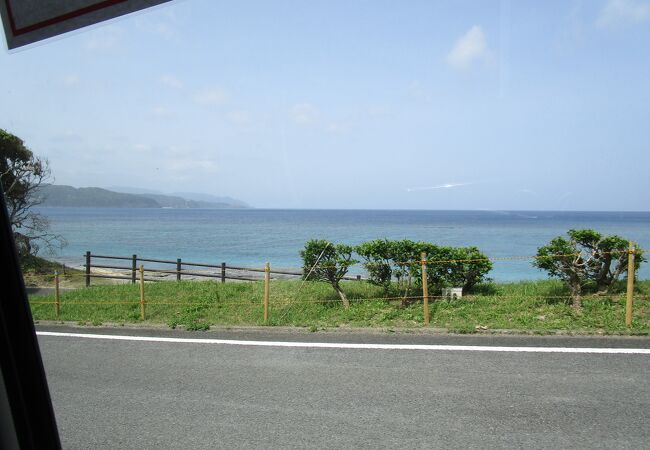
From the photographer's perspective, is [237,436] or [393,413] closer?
[237,436]

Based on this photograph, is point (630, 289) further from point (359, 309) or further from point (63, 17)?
point (63, 17)

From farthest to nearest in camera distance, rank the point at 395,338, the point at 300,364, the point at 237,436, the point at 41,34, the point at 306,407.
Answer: the point at 395,338
the point at 300,364
the point at 306,407
the point at 237,436
the point at 41,34

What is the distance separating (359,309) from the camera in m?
8.08

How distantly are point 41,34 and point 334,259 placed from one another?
7.07m

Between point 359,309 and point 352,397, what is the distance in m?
3.74

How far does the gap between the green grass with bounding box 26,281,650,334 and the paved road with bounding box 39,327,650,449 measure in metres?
0.81

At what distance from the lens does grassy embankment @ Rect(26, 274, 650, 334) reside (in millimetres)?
6914

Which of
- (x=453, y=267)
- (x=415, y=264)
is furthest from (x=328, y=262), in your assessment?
(x=453, y=267)

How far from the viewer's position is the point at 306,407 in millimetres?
4156

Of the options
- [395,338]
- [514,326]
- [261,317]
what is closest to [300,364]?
[395,338]

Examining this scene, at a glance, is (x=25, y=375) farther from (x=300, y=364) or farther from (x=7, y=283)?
(x=300, y=364)

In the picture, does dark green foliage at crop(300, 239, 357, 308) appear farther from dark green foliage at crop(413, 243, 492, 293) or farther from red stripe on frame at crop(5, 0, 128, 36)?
red stripe on frame at crop(5, 0, 128, 36)

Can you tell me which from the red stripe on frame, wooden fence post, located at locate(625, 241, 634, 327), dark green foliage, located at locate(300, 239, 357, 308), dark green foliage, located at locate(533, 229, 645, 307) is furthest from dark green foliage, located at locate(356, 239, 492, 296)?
the red stripe on frame

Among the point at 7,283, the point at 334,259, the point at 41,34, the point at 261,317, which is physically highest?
the point at 41,34
